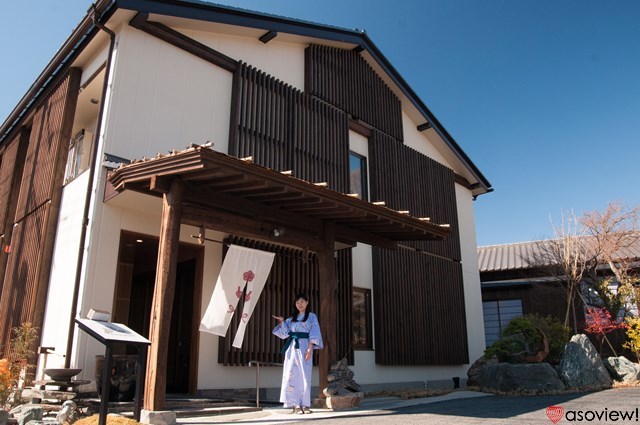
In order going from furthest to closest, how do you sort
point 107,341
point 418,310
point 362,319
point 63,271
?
point 418,310 → point 362,319 → point 63,271 → point 107,341

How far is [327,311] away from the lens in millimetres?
7352

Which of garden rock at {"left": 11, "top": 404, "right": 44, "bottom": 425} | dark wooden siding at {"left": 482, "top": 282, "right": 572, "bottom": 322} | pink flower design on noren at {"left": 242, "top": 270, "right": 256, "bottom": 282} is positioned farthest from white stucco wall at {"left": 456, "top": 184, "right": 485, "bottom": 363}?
garden rock at {"left": 11, "top": 404, "right": 44, "bottom": 425}

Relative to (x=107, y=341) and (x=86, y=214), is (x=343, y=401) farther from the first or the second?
(x=86, y=214)

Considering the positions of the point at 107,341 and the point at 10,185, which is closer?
the point at 107,341

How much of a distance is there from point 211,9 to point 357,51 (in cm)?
488

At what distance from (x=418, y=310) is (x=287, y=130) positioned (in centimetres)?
550

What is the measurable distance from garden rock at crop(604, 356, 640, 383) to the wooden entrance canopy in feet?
18.9

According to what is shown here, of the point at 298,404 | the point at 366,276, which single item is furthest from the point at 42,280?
the point at 366,276

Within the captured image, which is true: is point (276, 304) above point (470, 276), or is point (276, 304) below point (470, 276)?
below

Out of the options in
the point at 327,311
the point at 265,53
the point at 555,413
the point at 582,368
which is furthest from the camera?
the point at 265,53

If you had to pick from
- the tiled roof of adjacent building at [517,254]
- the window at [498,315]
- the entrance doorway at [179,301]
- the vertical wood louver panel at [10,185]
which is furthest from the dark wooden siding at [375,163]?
A: the vertical wood louver panel at [10,185]

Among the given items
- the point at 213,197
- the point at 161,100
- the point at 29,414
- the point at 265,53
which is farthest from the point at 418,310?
the point at 29,414

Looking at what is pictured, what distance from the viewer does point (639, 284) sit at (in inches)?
580

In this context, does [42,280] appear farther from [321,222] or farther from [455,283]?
[455,283]
